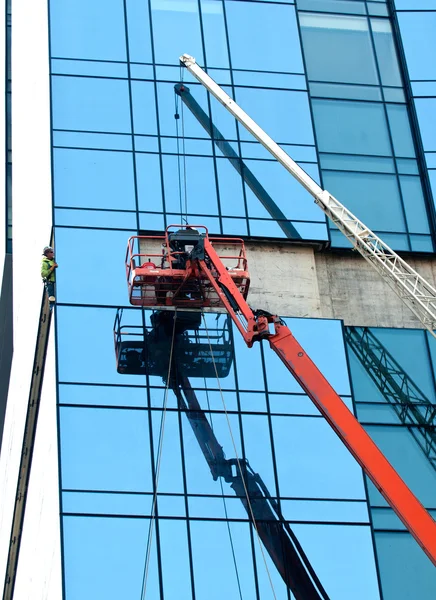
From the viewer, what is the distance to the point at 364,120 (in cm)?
4681

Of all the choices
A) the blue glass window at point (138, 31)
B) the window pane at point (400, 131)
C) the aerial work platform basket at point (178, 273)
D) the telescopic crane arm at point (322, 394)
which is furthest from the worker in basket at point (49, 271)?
the window pane at point (400, 131)

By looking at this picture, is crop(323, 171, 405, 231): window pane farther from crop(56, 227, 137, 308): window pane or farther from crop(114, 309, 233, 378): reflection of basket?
crop(56, 227, 137, 308): window pane

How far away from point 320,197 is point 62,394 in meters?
11.3

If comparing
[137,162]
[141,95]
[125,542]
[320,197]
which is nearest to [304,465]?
[125,542]

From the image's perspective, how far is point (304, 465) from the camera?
3866 cm

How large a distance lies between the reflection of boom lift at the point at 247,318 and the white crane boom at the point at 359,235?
11.0ft

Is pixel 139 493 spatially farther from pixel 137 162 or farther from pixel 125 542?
pixel 137 162

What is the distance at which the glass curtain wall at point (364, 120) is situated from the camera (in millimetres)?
44906

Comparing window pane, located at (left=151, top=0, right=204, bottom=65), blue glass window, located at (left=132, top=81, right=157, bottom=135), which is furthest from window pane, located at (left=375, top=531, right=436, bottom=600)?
window pane, located at (left=151, top=0, right=204, bottom=65)

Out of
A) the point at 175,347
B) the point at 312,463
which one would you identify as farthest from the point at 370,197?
the point at 312,463

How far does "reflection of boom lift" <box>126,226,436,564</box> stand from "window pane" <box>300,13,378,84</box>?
9436 mm

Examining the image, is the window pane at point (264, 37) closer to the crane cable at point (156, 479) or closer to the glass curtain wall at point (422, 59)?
the glass curtain wall at point (422, 59)

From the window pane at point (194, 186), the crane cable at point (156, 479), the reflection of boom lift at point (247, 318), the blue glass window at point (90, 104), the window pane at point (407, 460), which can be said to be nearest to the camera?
the reflection of boom lift at point (247, 318)

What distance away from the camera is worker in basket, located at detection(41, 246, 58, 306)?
40.1 metres
